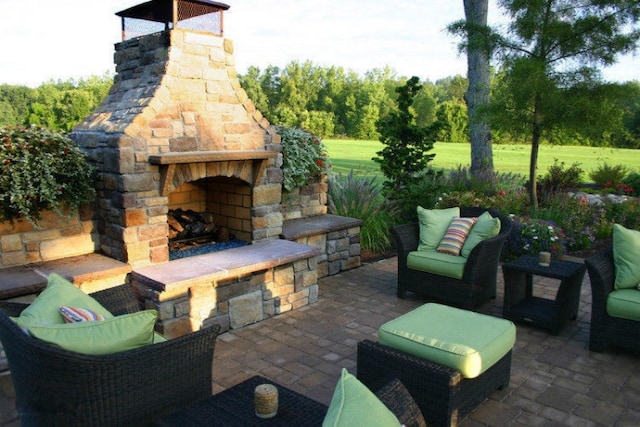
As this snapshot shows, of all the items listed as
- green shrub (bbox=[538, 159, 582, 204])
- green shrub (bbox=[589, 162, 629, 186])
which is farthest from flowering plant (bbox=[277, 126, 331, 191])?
green shrub (bbox=[589, 162, 629, 186])

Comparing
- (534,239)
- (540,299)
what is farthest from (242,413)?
(534,239)

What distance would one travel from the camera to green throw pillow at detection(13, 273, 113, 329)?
7.77 ft

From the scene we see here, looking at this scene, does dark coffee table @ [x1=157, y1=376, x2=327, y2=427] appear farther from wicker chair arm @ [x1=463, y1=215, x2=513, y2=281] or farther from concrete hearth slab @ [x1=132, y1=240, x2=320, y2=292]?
wicker chair arm @ [x1=463, y1=215, x2=513, y2=281]

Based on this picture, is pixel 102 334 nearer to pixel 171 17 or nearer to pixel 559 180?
pixel 171 17

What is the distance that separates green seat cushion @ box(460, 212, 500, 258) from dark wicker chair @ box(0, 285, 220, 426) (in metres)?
3.01

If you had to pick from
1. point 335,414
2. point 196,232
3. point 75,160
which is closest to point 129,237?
point 75,160

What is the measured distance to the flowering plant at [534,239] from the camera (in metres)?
6.26

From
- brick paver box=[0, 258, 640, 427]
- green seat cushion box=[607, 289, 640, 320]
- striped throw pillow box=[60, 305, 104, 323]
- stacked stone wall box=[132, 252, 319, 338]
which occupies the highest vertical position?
striped throw pillow box=[60, 305, 104, 323]

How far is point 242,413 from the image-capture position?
214 centimetres

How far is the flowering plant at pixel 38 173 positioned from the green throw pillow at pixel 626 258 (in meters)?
4.43

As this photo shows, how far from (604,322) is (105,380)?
11.6 feet

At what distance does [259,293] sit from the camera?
448 cm

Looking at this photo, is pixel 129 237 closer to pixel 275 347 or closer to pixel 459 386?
pixel 275 347

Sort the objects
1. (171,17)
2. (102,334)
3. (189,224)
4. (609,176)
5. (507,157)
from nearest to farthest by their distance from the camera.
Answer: (102,334)
(171,17)
(189,224)
(609,176)
(507,157)
